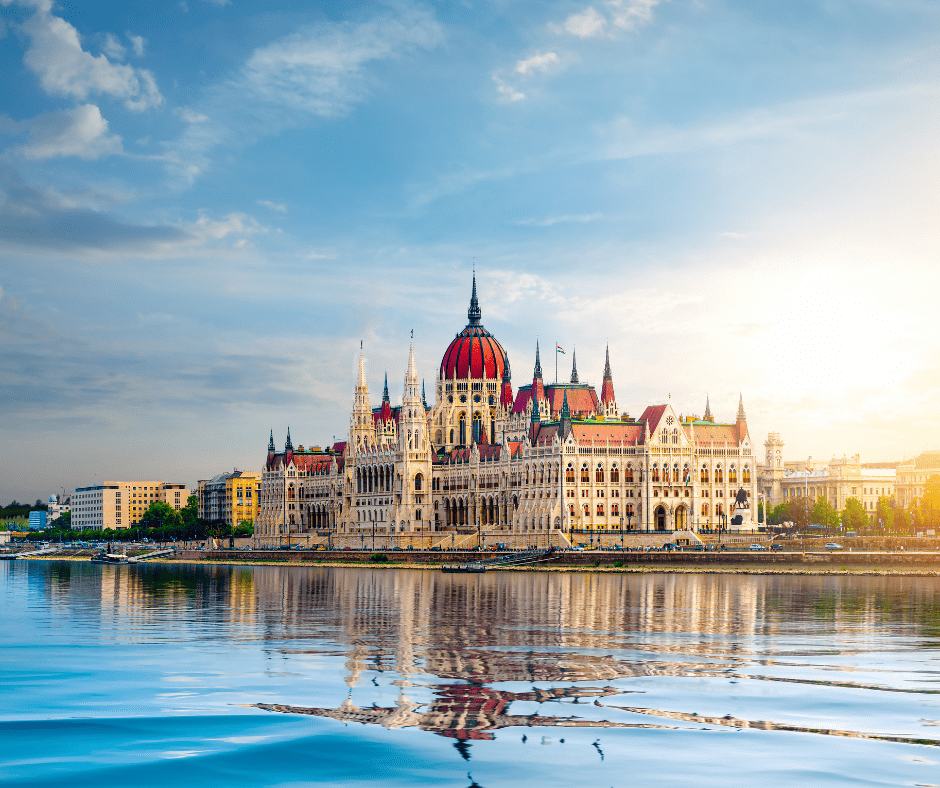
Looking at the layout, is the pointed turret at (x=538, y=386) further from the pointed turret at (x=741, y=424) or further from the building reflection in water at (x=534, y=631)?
the building reflection in water at (x=534, y=631)

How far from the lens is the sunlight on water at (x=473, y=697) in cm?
2633

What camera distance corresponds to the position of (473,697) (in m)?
34.1

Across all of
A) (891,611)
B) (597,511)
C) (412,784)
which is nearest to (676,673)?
(412,784)

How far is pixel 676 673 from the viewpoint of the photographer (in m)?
39.5

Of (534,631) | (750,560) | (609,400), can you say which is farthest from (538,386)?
(534,631)

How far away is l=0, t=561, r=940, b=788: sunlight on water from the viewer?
26328 millimetres

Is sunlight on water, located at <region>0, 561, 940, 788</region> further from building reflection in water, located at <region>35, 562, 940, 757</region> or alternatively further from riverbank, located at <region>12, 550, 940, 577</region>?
riverbank, located at <region>12, 550, 940, 577</region>

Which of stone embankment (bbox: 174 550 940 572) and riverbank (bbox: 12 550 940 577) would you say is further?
A: stone embankment (bbox: 174 550 940 572)

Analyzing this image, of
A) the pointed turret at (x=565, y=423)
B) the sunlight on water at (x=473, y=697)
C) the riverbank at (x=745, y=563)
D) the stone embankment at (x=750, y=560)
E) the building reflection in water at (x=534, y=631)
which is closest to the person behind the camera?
the sunlight on water at (x=473, y=697)

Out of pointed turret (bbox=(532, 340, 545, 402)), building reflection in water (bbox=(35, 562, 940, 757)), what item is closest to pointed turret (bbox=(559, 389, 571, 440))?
pointed turret (bbox=(532, 340, 545, 402))

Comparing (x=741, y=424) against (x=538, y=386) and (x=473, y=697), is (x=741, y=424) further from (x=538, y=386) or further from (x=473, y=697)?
(x=473, y=697)

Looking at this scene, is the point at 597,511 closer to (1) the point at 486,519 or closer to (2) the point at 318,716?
(1) the point at 486,519

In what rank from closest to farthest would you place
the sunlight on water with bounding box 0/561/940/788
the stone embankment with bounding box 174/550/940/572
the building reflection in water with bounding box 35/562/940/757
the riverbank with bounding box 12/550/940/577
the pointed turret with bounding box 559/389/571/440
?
the sunlight on water with bounding box 0/561/940/788 < the building reflection in water with bounding box 35/562/940/757 < the riverbank with bounding box 12/550/940/577 < the stone embankment with bounding box 174/550/940/572 < the pointed turret with bounding box 559/389/571/440

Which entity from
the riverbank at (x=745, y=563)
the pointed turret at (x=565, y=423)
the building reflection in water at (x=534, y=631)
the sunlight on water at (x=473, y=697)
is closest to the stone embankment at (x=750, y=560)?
the riverbank at (x=745, y=563)
